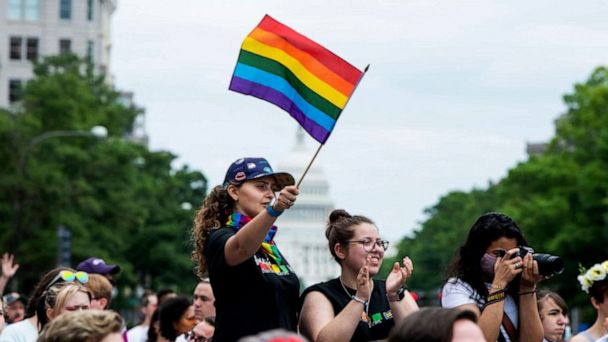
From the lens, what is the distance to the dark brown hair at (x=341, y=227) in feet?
35.1

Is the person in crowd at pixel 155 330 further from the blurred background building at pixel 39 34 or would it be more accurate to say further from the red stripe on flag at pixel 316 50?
the blurred background building at pixel 39 34

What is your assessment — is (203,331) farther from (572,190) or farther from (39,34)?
(39,34)

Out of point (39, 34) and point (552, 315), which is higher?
point (552, 315)

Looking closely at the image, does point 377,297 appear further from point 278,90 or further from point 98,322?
point 98,322

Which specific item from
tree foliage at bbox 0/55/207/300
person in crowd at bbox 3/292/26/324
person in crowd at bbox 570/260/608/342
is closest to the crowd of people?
person in crowd at bbox 570/260/608/342

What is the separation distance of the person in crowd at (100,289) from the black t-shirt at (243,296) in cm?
366

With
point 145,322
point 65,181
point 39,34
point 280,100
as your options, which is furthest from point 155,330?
point 39,34

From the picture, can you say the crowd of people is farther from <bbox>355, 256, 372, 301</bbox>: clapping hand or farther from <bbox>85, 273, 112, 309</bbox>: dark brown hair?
<bbox>85, 273, 112, 309</bbox>: dark brown hair

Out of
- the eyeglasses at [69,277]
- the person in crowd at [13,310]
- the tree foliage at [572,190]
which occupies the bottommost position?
the tree foliage at [572,190]

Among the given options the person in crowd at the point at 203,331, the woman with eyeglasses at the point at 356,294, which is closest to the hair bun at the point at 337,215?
the woman with eyeglasses at the point at 356,294

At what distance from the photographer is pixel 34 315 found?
1227 centimetres

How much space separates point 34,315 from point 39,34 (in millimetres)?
103856

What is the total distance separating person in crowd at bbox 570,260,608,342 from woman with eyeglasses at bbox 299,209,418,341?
1909mm

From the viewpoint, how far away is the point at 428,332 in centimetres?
666
